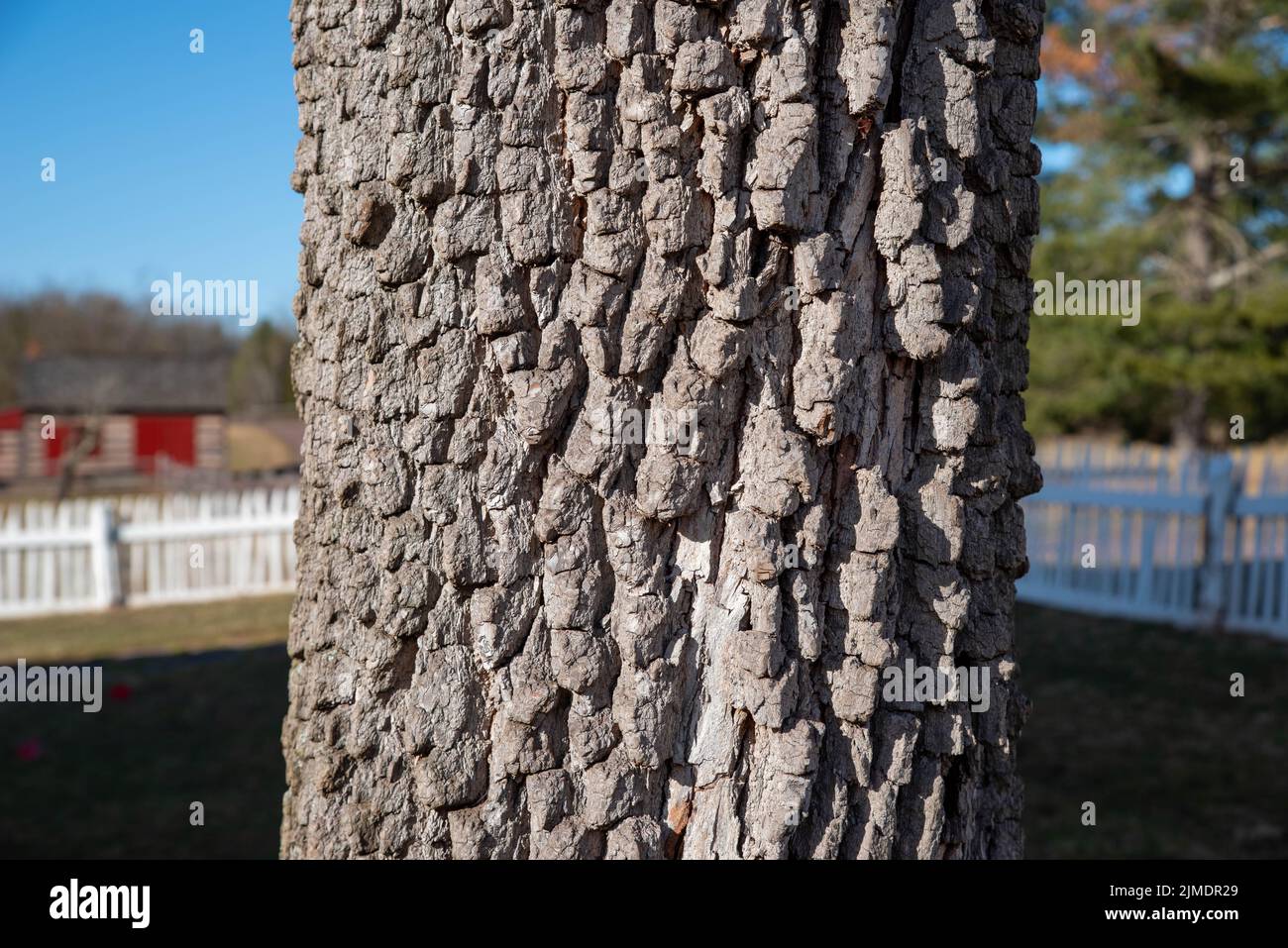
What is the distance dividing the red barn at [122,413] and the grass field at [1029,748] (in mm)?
20609

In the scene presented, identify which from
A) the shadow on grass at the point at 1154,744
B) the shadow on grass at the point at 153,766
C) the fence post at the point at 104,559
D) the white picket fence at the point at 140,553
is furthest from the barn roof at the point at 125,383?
the shadow on grass at the point at 1154,744

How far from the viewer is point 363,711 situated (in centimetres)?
161

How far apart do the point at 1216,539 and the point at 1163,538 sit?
54cm

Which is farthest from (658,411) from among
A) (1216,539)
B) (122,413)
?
(122,413)

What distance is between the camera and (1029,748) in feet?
18.1

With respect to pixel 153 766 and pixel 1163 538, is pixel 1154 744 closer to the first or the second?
pixel 1163 538

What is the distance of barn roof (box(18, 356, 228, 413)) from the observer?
26750mm

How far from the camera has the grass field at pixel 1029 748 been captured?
439 centimetres

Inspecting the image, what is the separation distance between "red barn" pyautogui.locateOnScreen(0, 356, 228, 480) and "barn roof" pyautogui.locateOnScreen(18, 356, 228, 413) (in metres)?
0.03

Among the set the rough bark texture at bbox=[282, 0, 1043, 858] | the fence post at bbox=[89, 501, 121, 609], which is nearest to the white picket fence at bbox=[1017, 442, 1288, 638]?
the rough bark texture at bbox=[282, 0, 1043, 858]

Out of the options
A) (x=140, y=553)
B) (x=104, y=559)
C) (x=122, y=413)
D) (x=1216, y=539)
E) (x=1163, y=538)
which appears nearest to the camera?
(x=1216, y=539)

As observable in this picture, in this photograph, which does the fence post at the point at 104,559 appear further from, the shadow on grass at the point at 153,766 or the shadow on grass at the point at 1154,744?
the shadow on grass at the point at 1154,744

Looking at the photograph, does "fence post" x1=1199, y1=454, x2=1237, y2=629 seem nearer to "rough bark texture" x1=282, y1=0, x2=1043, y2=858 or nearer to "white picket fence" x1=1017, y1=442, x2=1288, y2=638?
"white picket fence" x1=1017, y1=442, x2=1288, y2=638

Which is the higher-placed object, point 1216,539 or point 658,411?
point 658,411
